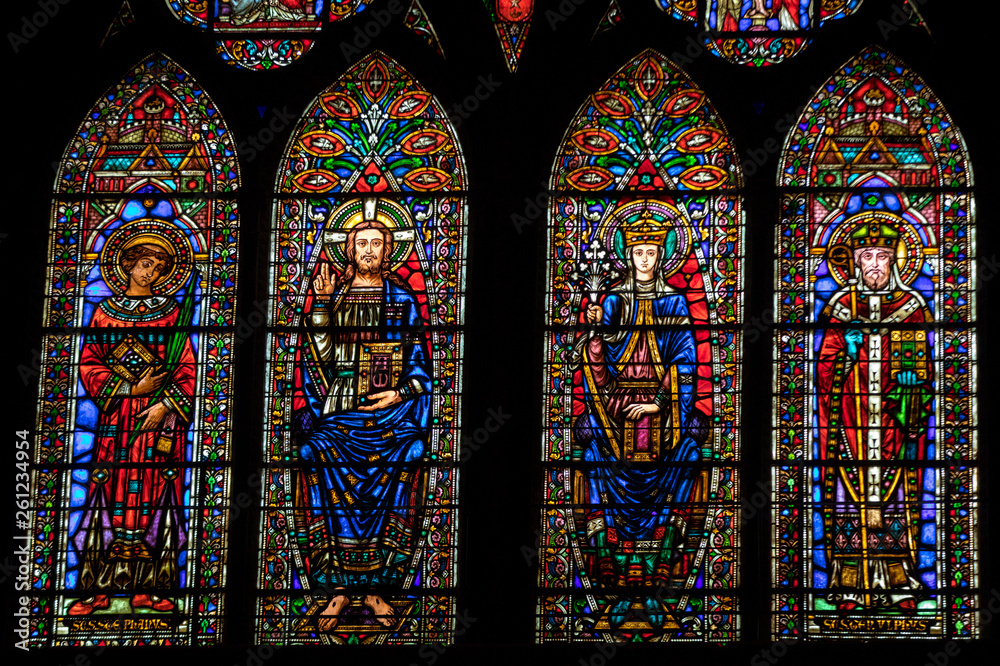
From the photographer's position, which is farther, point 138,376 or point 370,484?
point 138,376

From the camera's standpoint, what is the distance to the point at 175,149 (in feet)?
31.7

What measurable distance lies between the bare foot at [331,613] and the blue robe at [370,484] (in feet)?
0.26

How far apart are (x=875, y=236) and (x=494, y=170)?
6.84 feet

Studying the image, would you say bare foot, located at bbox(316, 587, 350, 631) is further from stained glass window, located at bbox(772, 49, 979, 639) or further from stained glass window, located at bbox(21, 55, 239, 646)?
stained glass window, located at bbox(772, 49, 979, 639)

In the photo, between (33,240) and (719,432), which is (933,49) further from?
(33,240)

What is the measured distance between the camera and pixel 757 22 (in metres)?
9.67

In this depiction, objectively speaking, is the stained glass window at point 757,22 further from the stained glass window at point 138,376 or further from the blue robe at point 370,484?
the stained glass window at point 138,376

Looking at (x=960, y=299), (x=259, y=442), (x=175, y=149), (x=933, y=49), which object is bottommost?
(x=259, y=442)

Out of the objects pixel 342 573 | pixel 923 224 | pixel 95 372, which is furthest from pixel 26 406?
pixel 923 224

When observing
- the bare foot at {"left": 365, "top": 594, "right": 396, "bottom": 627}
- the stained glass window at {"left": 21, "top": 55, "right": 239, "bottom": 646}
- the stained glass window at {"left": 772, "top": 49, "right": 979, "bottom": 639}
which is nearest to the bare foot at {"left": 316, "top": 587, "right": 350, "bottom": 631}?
the bare foot at {"left": 365, "top": 594, "right": 396, "bottom": 627}

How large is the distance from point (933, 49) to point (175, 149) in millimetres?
4238

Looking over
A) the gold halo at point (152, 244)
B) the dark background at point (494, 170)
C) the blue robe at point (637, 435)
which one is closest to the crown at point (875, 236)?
the dark background at point (494, 170)

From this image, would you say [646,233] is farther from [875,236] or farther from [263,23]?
[263,23]

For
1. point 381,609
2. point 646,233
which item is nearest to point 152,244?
point 381,609
